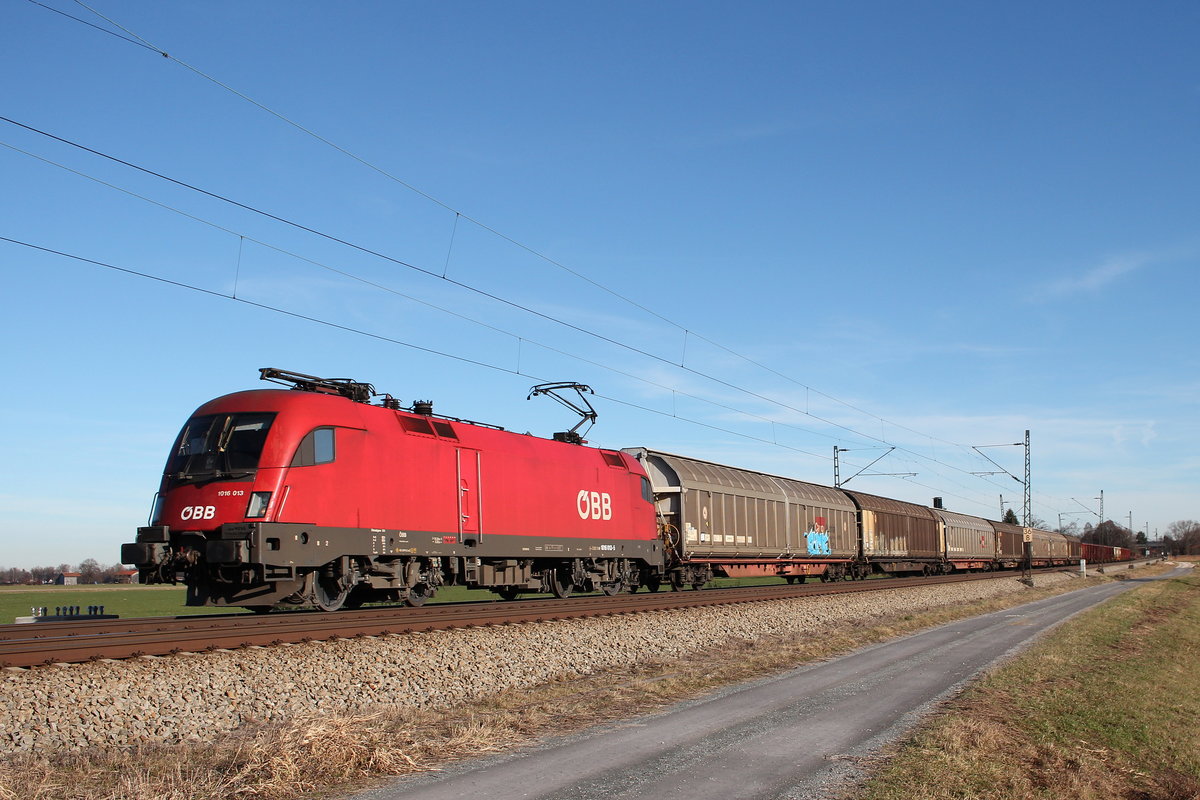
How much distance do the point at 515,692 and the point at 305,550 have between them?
15.2ft

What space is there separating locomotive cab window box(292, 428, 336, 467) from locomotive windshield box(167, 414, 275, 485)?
631mm

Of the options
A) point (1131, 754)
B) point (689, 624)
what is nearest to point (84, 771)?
point (1131, 754)

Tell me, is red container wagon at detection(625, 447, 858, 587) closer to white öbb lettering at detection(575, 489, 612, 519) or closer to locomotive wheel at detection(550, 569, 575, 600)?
white öbb lettering at detection(575, 489, 612, 519)

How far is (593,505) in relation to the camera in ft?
82.1

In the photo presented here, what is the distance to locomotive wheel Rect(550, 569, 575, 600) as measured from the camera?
2425cm

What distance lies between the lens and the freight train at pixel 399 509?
605 inches

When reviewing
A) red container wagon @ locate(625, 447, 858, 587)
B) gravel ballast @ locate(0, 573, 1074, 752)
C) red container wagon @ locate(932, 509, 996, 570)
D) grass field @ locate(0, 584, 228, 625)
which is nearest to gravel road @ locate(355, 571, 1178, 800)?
gravel ballast @ locate(0, 573, 1074, 752)

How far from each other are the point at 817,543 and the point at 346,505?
89.5ft

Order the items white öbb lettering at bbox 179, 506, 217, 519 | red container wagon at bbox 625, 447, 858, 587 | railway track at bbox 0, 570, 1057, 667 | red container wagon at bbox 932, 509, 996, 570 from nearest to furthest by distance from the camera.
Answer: railway track at bbox 0, 570, 1057, 667 → white öbb lettering at bbox 179, 506, 217, 519 → red container wagon at bbox 625, 447, 858, 587 → red container wagon at bbox 932, 509, 996, 570

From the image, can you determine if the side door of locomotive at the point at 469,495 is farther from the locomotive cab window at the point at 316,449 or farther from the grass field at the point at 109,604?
the grass field at the point at 109,604

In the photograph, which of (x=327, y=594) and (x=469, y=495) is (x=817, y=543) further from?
(x=327, y=594)

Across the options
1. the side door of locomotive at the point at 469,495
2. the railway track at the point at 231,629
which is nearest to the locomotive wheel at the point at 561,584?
→ the railway track at the point at 231,629

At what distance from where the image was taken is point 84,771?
8406mm

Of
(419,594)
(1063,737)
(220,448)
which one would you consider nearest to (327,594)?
(419,594)
